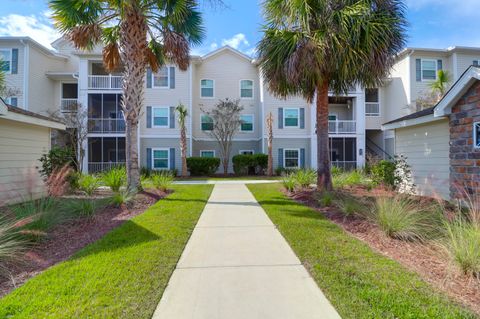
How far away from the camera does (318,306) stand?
3.11 metres

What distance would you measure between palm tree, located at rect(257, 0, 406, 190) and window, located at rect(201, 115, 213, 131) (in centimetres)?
1315

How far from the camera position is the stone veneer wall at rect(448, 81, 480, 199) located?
7.84 meters

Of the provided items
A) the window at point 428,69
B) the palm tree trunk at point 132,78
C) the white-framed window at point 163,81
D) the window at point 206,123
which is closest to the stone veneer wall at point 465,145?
the palm tree trunk at point 132,78

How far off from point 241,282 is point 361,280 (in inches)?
58.4

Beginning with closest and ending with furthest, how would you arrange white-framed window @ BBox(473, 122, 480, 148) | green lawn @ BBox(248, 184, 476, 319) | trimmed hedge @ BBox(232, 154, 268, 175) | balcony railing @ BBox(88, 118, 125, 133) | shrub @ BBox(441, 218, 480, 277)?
green lawn @ BBox(248, 184, 476, 319)
shrub @ BBox(441, 218, 480, 277)
white-framed window @ BBox(473, 122, 480, 148)
balcony railing @ BBox(88, 118, 125, 133)
trimmed hedge @ BBox(232, 154, 268, 175)

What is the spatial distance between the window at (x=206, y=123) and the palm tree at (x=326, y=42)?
13.2m

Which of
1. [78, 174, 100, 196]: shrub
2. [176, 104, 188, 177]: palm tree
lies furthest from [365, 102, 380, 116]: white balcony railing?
[78, 174, 100, 196]: shrub

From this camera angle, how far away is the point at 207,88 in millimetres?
23812

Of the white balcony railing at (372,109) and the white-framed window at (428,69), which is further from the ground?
the white-framed window at (428,69)

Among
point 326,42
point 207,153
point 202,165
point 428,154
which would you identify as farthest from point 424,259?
point 207,153

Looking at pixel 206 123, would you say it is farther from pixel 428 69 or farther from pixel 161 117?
pixel 428 69

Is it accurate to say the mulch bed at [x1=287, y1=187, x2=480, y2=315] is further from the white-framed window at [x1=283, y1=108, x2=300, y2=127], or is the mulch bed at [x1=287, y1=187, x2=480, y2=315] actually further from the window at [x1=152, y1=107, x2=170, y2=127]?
the window at [x1=152, y1=107, x2=170, y2=127]

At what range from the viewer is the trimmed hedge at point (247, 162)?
21.9 m

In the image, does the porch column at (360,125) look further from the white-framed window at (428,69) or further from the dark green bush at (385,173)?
the dark green bush at (385,173)
